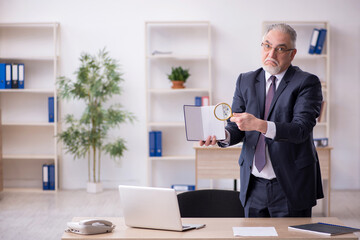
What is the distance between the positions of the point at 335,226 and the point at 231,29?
4.63m

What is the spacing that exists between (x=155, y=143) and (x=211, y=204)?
141 inches

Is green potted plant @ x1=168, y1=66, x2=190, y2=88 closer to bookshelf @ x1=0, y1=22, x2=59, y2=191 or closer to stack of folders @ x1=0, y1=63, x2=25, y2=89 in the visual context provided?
bookshelf @ x1=0, y1=22, x2=59, y2=191

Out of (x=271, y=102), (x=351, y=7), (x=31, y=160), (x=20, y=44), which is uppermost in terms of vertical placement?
(x=351, y=7)

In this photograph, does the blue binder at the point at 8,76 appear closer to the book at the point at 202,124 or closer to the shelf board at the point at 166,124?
the shelf board at the point at 166,124

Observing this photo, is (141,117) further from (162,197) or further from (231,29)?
(162,197)

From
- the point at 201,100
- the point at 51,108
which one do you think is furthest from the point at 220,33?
the point at 51,108

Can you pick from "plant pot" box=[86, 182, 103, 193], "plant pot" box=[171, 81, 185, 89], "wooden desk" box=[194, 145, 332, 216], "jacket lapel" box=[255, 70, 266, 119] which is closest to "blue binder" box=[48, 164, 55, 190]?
"plant pot" box=[86, 182, 103, 193]

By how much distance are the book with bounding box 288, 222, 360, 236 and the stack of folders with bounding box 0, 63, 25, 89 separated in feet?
16.3

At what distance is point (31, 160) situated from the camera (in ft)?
22.1

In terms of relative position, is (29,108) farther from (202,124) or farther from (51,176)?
(202,124)

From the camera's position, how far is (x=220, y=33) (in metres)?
6.56

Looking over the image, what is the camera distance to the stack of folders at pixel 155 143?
6.31 meters

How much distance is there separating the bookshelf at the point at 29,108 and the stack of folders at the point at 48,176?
16 centimetres

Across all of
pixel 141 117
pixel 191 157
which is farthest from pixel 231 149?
pixel 141 117
